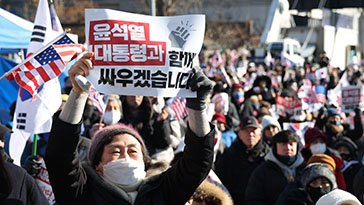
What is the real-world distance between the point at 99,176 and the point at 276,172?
3221mm

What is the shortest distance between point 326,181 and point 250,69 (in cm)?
1692

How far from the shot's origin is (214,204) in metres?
4.41

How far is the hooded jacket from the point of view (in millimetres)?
6371

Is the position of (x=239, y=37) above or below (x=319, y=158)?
below

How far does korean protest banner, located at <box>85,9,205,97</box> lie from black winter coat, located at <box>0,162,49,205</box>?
0.63m

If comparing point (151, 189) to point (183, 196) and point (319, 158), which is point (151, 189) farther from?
point (319, 158)

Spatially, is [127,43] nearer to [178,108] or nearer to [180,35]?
[180,35]

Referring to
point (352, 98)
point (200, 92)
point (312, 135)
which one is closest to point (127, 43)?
point (200, 92)

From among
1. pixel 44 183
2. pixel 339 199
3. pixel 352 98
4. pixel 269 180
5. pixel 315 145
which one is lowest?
pixel 352 98

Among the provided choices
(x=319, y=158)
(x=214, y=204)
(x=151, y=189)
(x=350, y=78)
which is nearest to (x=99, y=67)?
(x=151, y=189)

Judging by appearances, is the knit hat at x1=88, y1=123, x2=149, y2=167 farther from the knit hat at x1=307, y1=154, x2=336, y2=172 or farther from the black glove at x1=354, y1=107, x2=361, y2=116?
the black glove at x1=354, y1=107, x2=361, y2=116

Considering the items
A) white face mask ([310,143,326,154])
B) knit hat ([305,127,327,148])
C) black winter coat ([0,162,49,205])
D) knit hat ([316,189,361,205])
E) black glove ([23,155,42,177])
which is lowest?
white face mask ([310,143,326,154])

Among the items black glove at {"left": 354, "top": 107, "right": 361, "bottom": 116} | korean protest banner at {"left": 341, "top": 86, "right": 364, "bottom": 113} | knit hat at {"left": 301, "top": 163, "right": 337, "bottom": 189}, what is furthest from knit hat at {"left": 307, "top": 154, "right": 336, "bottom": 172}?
korean protest banner at {"left": 341, "top": 86, "right": 364, "bottom": 113}

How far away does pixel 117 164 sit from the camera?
349cm
